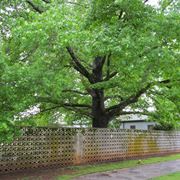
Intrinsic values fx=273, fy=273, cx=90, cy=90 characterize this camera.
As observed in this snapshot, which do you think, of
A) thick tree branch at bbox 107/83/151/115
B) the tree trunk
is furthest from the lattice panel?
thick tree branch at bbox 107/83/151/115

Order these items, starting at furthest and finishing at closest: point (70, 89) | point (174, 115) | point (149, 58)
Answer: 1. point (174, 115)
2. point (70, 89)
3. point (149, 58)

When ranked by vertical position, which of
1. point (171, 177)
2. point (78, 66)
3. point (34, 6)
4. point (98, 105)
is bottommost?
point (171, 177)

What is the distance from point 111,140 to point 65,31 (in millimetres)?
7502

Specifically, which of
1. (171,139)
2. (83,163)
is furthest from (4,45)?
(171,139)

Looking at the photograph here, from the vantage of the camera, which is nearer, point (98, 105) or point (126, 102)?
point (126, 102)

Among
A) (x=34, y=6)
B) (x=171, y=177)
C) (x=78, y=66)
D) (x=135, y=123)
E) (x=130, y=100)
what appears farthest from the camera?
(x=135, y=123)

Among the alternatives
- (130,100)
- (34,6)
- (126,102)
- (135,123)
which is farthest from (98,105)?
(135,123)

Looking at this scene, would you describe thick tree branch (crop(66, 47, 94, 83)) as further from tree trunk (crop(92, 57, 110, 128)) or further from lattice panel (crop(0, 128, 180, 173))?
lattice panel (crop(0, 128, 180, 173))

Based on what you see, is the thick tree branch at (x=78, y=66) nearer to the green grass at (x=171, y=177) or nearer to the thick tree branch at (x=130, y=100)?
the thick tree branch at (x=130, y=100)

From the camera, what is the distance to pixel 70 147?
1125 cm

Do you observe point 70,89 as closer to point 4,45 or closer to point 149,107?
point 4,45

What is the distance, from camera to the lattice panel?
9.15 m

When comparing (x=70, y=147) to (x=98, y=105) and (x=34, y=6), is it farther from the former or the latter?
(x=34, y=6)

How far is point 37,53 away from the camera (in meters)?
10.1
